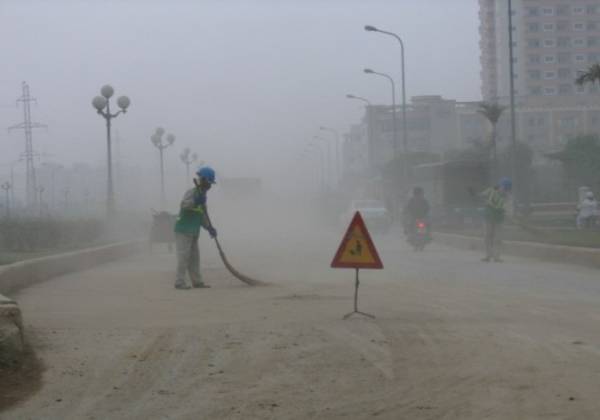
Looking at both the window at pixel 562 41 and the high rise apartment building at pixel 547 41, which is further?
the window at pixel 562 41

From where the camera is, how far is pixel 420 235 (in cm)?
2709

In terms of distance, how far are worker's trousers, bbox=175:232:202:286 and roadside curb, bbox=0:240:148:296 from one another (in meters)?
2.36

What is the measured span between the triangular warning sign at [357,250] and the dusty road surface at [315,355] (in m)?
0.53

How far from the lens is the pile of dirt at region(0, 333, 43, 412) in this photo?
21.8ft

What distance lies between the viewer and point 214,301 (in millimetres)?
11438

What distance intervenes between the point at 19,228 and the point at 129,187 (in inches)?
1814

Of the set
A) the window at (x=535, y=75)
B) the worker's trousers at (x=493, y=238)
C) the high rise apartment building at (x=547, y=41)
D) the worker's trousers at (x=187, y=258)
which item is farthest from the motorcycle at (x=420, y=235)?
the window at (x=535, y=75)

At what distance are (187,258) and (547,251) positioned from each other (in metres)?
11.0

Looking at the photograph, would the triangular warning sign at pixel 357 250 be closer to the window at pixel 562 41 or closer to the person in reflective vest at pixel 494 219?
the person in reflective vest at pixel 494 219

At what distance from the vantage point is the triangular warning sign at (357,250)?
960 cm

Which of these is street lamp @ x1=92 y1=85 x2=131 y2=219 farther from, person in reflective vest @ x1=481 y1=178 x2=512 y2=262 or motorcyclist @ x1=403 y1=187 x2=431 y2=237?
person in reflective vest @ x1=481 y1=178 x2=512 y2=262

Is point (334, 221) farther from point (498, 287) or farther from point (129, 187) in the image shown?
point (498, 287)

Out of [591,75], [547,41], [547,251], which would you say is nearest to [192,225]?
[547,251]

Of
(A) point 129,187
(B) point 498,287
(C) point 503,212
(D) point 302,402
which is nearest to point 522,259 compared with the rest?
(C) point 503,212
